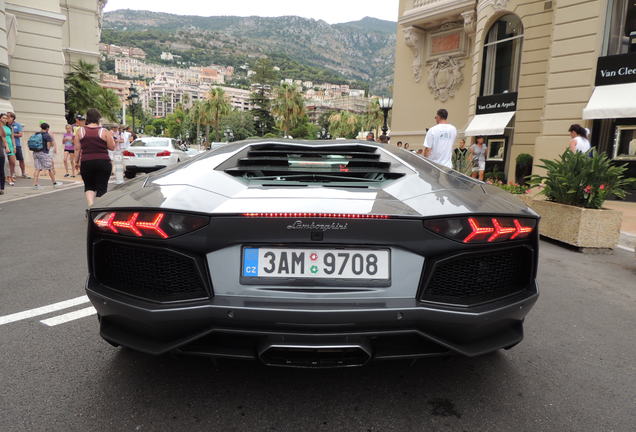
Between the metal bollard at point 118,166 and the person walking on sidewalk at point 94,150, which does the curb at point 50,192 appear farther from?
the person walking on sidewalk at point 94,150

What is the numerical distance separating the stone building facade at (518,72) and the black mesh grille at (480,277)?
1254 cm

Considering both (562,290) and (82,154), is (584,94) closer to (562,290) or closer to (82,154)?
(562,290)

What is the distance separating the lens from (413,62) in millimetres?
24844

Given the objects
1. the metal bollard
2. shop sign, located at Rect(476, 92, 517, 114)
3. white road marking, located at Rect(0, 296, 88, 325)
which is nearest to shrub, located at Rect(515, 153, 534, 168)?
shop sign, located at Rect(476, 92, 517, 114)

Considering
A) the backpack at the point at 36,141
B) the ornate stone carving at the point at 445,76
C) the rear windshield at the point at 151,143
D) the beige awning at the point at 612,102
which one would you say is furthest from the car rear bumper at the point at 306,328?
the ornate stone carving at the point at 445,76

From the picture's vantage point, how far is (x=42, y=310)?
10.4ft

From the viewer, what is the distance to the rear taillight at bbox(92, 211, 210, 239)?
5.74 feet

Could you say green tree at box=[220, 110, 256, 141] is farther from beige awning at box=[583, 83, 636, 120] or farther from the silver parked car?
the silver parked car

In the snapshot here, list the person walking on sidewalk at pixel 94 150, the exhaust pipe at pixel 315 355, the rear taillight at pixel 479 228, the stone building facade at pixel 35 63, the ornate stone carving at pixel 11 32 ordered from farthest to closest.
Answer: the stone building facade at pixel 35 63
the ornate stone carving at pixel 11 32
the person walking on sidewalk at pixel 94 150
the rear taillight at pixel 479 228
the exhaust pipe at pixel 315 355

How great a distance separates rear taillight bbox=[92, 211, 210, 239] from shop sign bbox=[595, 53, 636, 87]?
14420 millimetres

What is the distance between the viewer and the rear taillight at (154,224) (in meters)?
1.75

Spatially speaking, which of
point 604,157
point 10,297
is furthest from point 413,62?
point 10,297

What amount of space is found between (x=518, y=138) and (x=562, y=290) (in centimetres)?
1474

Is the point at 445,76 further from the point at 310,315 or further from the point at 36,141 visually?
the point at 310,315
